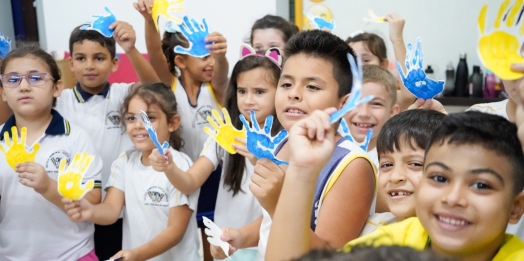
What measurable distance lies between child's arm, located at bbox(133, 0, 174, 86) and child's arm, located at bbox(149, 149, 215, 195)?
1.91 ft

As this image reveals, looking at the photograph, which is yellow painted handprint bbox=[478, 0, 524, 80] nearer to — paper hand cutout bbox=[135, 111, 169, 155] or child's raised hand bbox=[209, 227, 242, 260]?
child's raised hand bbox=[209, 227, 242, 260]

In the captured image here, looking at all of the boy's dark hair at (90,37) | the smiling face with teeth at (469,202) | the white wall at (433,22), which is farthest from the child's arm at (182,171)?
the white wall at (433,22)

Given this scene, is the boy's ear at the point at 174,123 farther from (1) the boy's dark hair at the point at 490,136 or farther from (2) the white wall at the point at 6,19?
(2) the white wall at the point at 6,19

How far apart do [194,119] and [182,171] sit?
1.43 ft

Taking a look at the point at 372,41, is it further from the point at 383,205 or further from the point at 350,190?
the point at 350,190

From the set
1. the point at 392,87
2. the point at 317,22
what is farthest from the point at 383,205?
the point at 317,22

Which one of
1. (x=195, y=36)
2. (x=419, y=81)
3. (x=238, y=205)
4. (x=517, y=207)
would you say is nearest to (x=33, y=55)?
(x=195, y=36)

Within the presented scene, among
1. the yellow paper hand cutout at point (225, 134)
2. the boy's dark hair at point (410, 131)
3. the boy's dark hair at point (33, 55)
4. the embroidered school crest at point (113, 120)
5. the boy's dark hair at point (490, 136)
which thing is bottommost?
the embroidered school crest at point (113, 120)

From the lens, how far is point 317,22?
2.42 meters

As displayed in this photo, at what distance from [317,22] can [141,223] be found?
1.19m

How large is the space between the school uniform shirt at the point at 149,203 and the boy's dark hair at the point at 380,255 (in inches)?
56.8

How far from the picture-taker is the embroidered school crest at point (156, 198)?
198cm

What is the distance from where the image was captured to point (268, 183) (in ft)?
3.48

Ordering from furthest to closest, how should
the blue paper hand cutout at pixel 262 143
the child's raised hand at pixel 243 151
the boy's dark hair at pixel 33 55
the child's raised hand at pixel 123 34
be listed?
1. the child's raised hand at pixel 123 34
2. the boy's dark hair at pixel 33 55
3. the child's raised hand at pixel 243 151
4. the blue paper hand cutout at pixel 262 143
